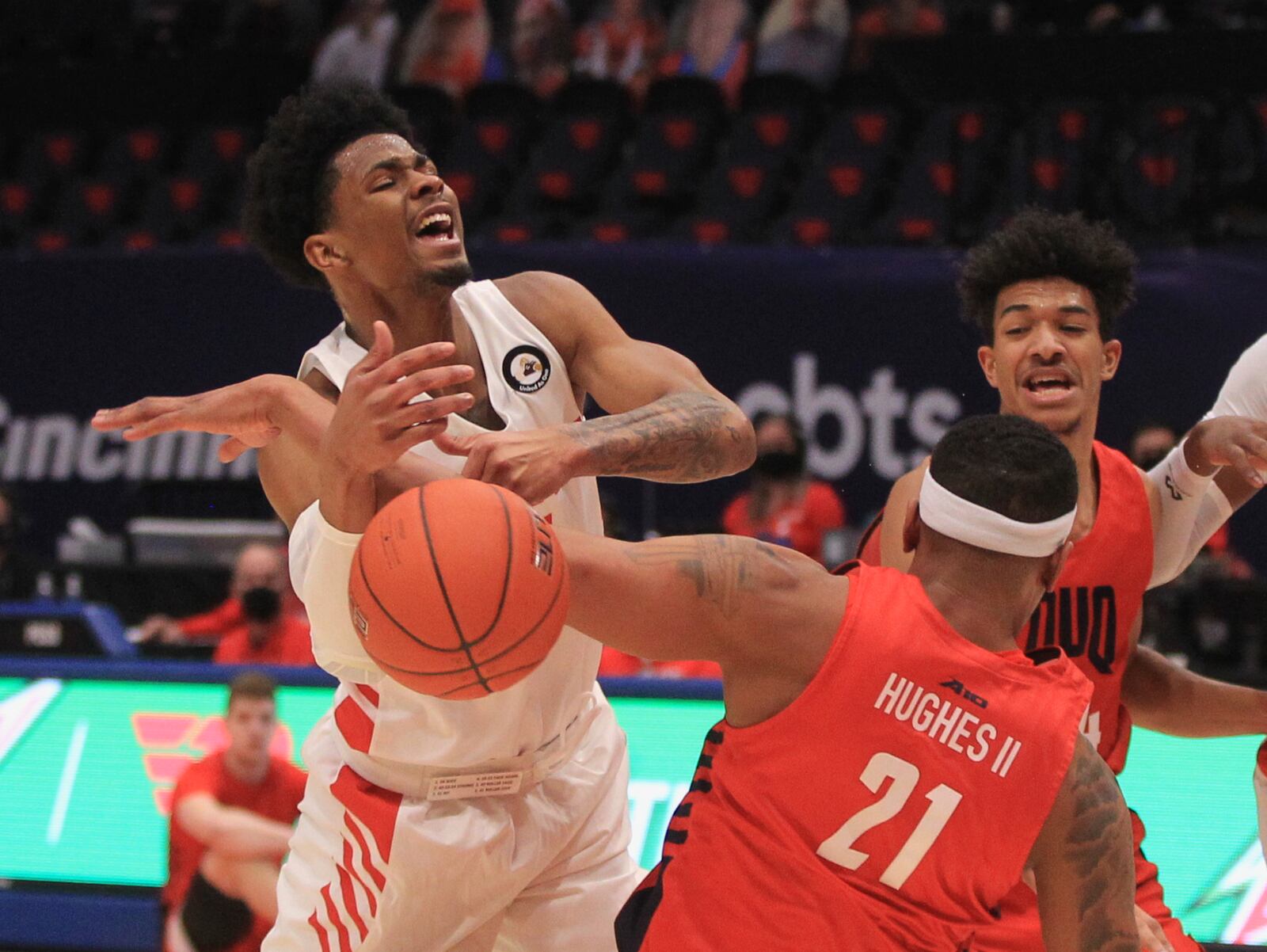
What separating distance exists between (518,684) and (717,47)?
27.8 ft

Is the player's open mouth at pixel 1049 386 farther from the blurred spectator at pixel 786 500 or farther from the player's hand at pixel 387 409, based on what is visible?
the blurred spectator at pixel 786 500

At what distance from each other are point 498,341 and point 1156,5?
25.9ft

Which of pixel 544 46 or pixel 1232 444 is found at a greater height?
pixel 1232 444

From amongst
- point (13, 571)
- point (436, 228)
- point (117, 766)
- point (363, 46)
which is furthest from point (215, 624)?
point (436, 228)

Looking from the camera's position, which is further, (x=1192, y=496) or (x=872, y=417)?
(x=872, y=417)

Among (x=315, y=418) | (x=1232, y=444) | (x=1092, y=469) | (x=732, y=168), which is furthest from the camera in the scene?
(x=732, y=168)

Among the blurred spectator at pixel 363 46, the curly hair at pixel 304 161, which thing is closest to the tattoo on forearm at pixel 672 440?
the curly hair at pixel 304 161

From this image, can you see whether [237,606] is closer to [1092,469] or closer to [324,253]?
[324,253]

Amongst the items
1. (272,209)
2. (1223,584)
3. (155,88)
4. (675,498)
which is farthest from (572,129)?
(272,209)

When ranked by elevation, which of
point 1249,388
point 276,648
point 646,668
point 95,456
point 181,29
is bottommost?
point 95,456

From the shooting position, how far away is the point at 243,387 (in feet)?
10.1

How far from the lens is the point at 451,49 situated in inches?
448

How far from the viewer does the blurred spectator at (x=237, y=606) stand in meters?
7.73

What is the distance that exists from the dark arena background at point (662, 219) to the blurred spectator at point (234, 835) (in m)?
0.57
